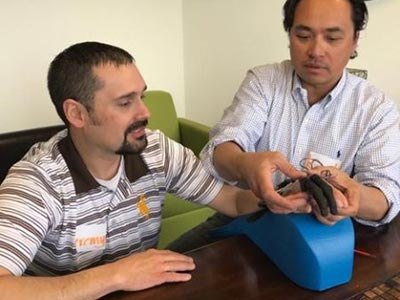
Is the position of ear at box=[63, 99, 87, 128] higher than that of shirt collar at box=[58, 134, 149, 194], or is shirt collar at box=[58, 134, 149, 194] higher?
ear at box=[63, 99, 87, 128]

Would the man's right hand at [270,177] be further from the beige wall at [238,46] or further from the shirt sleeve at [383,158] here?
the beige wall at [238,46]

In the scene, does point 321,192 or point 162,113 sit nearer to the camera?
point 321,192

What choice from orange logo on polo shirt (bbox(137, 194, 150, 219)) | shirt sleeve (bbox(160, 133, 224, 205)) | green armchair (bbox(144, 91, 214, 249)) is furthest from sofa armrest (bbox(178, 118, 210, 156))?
orange logo on polo shirt (bbox(137, 194, 150, 219))

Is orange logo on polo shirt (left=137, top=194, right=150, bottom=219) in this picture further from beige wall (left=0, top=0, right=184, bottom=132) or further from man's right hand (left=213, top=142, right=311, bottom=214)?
beige wall (left=0, top=0, right=184, bottom=132)

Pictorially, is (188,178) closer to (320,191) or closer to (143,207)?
(143,207)

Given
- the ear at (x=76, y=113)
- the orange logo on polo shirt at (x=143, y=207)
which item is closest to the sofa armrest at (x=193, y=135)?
the orange logo on polo shirt at (x=143, y=207)

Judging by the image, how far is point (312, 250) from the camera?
36.2 inches

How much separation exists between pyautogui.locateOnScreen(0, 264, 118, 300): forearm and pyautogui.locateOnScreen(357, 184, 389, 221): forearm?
0.68 metres

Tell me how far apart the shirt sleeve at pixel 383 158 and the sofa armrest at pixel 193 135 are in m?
1.21

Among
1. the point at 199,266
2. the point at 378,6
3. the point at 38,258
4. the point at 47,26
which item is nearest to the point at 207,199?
the point at 199,266

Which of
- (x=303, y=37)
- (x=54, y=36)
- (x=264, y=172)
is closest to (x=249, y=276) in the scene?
(x=264, y=172)

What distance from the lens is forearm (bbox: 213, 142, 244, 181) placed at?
1263 millimetres

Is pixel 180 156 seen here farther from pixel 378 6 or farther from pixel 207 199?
pixel 378 6

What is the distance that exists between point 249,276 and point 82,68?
72cm
